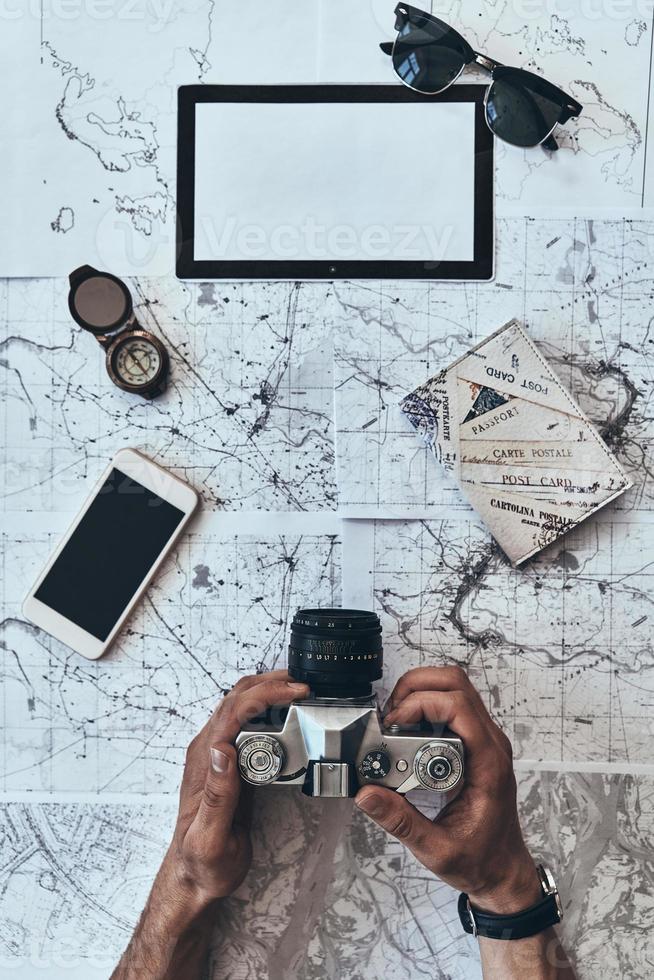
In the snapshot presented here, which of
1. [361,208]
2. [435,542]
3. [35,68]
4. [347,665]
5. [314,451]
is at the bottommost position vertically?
[347,665]

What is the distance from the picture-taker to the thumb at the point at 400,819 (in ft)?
2.64

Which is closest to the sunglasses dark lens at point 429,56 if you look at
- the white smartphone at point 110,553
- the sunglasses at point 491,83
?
the sunglasses at point 491,83

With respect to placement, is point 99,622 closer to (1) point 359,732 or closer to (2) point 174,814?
(2) point 174,814

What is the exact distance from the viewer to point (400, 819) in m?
0.82

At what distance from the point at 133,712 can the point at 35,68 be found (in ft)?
2.83

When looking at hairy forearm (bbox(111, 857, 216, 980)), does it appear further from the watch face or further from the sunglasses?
the sunglasses

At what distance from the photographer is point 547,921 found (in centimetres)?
91

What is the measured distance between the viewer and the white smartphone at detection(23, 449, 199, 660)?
3.32 ft

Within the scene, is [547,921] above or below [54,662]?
below

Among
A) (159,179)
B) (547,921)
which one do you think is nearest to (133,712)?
(547,921)

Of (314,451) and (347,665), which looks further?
(314,451)

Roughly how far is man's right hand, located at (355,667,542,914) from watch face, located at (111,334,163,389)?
0.52m

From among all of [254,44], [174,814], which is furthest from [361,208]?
[174,814]

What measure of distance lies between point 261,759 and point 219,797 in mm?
83
